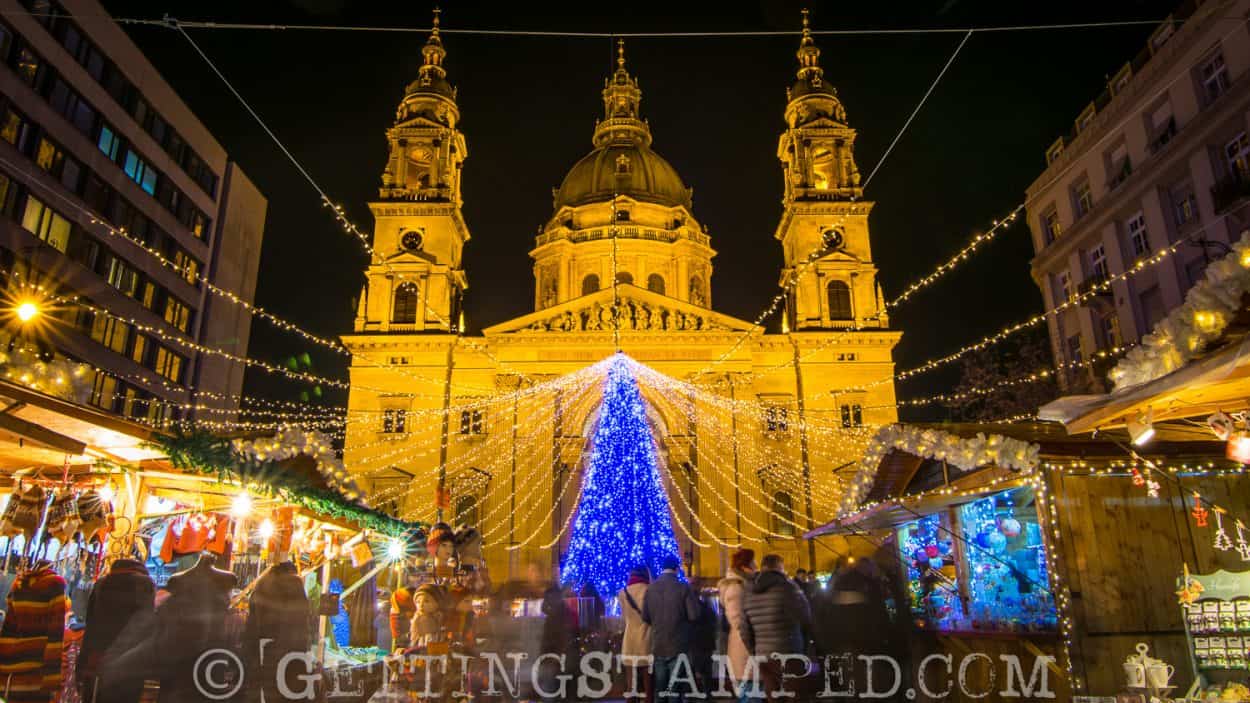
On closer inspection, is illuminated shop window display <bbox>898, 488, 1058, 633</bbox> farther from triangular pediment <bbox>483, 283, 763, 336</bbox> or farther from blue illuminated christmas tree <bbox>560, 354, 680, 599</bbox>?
triangular pediment <bbox>483, 283, 763, 336</bbox>

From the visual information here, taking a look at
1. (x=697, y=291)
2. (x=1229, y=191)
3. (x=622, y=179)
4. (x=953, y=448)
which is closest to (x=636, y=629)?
(x=953, y=448)

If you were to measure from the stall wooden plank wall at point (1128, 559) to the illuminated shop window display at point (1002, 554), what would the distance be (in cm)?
129

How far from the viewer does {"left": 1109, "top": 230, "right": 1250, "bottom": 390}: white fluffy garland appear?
19.1 ft

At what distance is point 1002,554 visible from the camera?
1086cm

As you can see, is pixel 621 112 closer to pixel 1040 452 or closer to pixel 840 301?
pixel 840 301

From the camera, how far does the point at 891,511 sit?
11453 millimetres

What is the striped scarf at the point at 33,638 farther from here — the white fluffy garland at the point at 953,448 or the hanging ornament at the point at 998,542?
the hanging ornament at the point at 998,542

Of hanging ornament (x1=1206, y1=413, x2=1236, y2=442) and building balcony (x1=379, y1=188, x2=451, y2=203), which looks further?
building balcony (x1=379, y1=188, x2=451, y2=203)

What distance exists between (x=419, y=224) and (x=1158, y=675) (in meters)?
33.0

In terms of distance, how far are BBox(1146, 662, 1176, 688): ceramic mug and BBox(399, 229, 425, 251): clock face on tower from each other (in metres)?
32.5

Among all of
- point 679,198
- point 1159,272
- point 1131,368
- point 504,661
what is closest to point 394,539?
point 504,661

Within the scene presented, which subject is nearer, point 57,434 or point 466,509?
point 57,434

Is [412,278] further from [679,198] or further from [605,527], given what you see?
[605,527]

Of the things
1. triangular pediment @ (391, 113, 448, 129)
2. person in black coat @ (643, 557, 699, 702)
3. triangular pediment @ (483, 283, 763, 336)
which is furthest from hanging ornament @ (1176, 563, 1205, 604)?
triangular pediment @ (391, 113, 448, 129)
